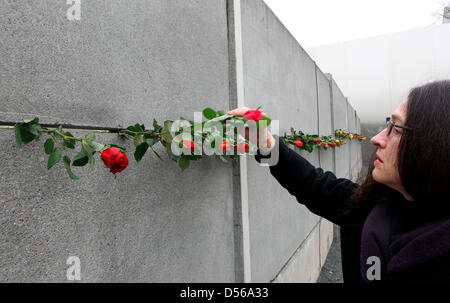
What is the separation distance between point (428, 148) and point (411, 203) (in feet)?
0.90

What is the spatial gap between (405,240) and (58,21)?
4.46ft

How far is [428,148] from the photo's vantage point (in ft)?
3.40

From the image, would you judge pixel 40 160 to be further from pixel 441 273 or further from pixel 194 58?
pixel 441 273

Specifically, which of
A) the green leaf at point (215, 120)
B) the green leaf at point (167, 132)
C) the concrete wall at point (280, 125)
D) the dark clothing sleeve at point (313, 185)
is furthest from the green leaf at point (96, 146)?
the concrete wall at point (280, 125)

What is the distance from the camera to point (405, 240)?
1.04 metres

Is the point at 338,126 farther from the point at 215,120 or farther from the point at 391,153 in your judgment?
the point at 215,120

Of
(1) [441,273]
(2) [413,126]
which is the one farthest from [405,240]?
(2) [413,126]

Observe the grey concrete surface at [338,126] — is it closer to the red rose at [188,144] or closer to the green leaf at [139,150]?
the red rose at [188,144]

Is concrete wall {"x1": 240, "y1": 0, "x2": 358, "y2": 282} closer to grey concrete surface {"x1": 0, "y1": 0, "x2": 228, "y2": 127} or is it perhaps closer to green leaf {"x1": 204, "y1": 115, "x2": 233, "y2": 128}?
grey concrete surface {"x1": 0, "y1": 0, "x2": 228, "y2": 127}

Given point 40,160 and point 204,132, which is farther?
point 204,132

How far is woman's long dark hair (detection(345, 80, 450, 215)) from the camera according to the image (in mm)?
1024

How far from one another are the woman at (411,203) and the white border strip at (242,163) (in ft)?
2.24

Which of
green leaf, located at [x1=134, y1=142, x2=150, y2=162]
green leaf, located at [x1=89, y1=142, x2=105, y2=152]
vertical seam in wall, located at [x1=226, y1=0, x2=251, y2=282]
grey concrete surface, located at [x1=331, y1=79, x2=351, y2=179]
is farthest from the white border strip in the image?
grey concrete surface, located at [x1=331, y1=79, x2=351, y2=179]

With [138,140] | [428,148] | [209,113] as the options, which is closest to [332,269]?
[428,148]
